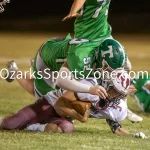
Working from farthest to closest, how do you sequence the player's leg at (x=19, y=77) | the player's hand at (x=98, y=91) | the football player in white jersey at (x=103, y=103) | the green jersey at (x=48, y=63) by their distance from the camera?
the player's leg at (x=19, y=77) < the green jersey at (x=48, y=63) < the football player in white jersey at (x=103, y=103) < the player's hand at (x=98, y=91)

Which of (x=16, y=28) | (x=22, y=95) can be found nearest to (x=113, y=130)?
(x=22, y=95)

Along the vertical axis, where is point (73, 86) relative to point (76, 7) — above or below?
below

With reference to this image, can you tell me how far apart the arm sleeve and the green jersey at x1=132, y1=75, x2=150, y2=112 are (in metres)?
1.67

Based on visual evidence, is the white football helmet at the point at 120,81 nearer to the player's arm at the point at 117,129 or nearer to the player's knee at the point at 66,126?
the player's arm at the point at 117,129

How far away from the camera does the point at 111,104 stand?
5.07m

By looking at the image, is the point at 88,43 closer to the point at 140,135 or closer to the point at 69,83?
the point at 69,83

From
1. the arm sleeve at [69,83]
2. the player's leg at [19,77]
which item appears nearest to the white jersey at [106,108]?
the arm sleeve at [69,83]

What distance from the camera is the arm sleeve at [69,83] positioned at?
491cm

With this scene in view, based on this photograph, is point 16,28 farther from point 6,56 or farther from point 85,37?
point 85,37

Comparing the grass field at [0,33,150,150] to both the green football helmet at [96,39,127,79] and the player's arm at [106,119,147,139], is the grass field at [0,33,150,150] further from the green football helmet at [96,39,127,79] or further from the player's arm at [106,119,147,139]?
the green football helmet at [96,39,127,79]

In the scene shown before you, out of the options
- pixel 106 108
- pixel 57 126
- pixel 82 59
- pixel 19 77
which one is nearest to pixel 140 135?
pixel 106 108

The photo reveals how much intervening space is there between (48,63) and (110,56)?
661 mm

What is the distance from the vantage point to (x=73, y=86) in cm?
493

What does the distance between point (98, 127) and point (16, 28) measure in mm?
8612
